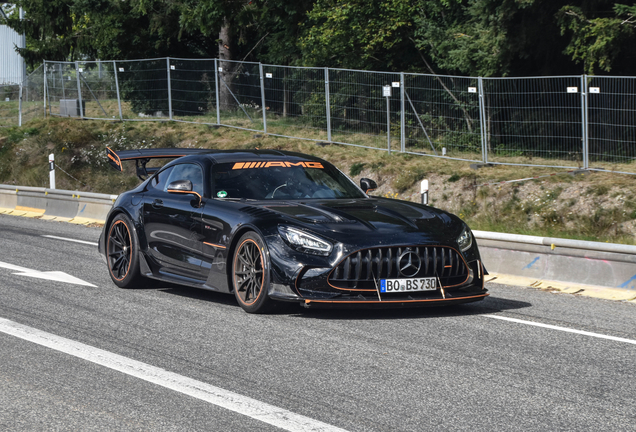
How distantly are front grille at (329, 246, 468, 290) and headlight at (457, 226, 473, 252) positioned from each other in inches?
11.8

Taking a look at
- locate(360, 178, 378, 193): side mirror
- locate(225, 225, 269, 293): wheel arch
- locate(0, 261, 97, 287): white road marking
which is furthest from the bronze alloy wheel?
locate(360, 178, 378, 193): side mirror

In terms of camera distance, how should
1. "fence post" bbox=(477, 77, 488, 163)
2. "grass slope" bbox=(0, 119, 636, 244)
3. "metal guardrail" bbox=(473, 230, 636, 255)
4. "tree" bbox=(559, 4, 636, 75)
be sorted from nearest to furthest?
"metal guardrail" bbox=(473, 230, 636, 255)
"grass slope" bbox=(0, 119, 636, 244)
"tree" bbox=(559, 4, 636, 75)
"fence post" bbox=(477, 77, 488, 163)

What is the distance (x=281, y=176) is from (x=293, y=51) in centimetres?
2228

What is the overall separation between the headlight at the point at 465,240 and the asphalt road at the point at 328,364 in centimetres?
61

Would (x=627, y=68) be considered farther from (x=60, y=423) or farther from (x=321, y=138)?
(x=60, y=423)

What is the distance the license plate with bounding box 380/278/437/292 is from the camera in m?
7.36

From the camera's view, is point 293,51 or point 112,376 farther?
point 293,51

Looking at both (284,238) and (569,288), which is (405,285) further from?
(569,288)

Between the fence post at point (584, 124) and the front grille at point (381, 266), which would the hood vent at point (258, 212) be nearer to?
the front grille at point (381, 266)

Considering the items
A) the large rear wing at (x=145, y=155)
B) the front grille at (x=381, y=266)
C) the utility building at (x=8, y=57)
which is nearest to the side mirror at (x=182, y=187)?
the large rear wing at (x=145, y=155)

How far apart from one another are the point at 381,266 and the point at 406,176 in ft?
36.9

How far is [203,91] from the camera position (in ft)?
84.8

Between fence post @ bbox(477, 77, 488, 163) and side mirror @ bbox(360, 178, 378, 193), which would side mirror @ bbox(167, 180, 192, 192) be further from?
fence post @ bbox(477, 77, 488, 163)

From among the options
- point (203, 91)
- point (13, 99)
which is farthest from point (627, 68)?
point (13, 99)
